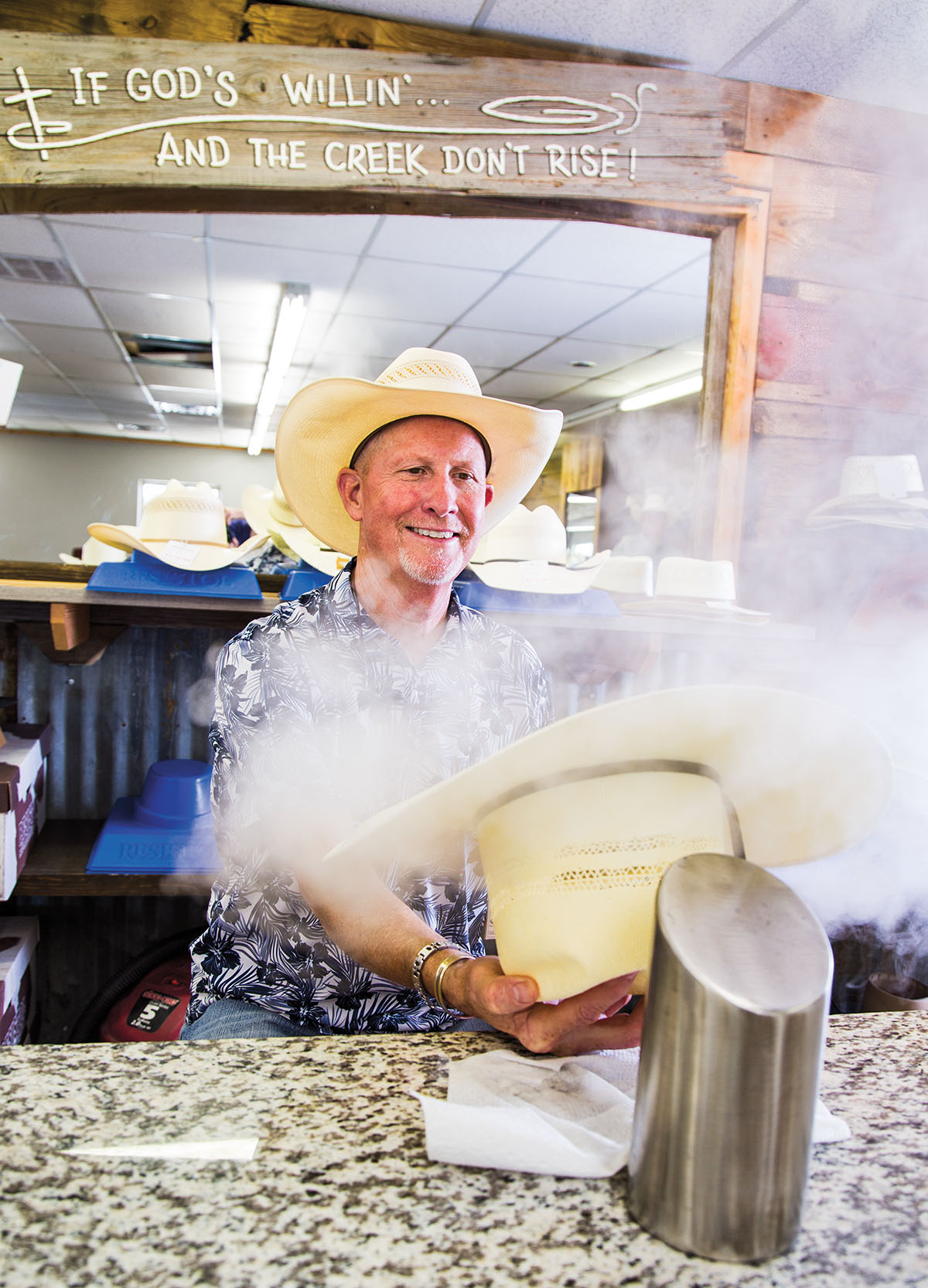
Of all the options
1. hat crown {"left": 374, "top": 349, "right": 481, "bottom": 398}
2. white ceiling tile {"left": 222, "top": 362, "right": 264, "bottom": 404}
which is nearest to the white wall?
white ceiling tile {"left": 222, "top": 362, "right": 264, "bottom": 404}

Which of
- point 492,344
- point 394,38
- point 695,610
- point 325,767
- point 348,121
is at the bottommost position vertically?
point 325,767

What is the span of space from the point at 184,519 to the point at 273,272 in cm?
411

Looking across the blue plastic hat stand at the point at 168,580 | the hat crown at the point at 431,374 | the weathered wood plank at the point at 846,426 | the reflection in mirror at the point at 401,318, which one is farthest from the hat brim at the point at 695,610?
the blue plastic hat stand at the point at 168,580

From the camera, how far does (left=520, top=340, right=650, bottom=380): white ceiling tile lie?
6.99 m

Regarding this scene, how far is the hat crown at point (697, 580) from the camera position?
2.57 meters

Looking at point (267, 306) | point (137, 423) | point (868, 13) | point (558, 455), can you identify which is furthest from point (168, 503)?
point (137, 423)

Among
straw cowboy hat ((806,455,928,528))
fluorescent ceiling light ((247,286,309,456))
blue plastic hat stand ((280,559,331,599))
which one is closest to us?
blue plastic hat stand ((280,559,331,599))

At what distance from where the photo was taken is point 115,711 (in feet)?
8.85

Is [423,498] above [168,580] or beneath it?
above

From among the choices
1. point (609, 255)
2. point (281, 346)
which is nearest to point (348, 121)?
point (609, 255)

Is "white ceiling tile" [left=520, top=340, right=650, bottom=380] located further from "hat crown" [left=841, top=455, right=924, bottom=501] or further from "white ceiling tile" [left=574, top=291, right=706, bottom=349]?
"hat crown" [left=841, top=455, right=924, bottom=501]

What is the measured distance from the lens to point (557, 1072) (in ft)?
2.66

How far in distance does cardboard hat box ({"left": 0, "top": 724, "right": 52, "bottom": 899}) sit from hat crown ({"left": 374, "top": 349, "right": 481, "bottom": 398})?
1.41m

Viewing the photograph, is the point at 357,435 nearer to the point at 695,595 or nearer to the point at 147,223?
the point at 695,595
